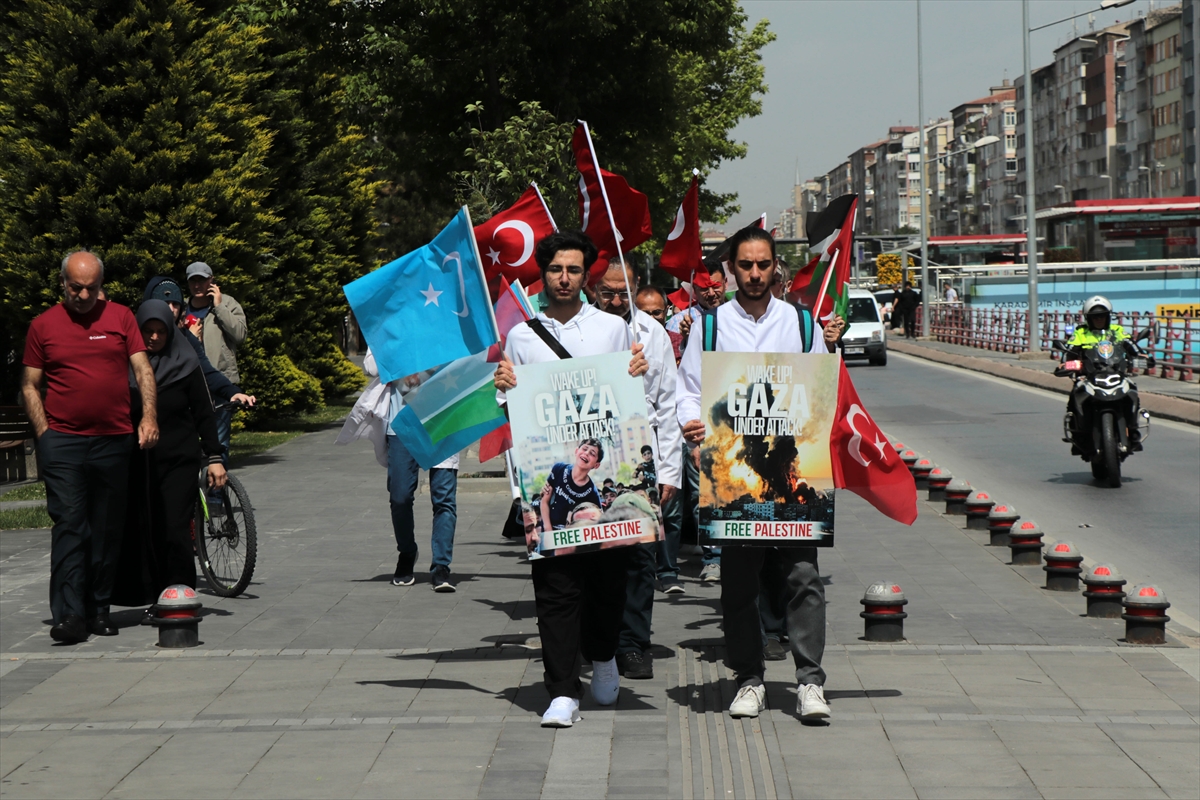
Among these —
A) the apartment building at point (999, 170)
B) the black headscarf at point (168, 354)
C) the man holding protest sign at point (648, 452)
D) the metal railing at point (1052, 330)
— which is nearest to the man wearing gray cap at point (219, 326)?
the black headscarf at point (168, 354)

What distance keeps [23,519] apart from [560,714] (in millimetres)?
8460

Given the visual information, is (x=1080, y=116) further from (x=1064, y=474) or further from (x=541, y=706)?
(x=541, y=706)

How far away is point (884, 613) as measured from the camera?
731cm

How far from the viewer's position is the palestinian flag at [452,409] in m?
6.38

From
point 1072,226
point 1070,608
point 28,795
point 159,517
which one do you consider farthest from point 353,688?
point 1072,226

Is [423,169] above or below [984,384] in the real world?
above

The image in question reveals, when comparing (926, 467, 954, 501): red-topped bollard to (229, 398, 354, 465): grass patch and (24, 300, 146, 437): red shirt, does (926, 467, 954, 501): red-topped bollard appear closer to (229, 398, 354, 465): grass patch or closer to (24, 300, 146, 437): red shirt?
(24, 300, 146, 437): red shirt

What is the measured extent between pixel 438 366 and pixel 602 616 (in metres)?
1.25

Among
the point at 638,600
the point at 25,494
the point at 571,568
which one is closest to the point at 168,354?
the point at 638,600

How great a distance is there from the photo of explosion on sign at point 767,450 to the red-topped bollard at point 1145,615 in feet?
7.49

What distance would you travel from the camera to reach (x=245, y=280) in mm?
16859

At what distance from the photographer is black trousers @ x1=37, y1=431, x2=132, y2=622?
25.5ft

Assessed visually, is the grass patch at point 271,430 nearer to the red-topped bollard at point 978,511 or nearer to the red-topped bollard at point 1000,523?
the red-topped bollard at point 978,511

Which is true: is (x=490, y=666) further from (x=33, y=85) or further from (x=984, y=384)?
(x=984, y=384)
